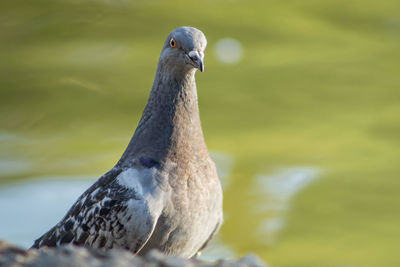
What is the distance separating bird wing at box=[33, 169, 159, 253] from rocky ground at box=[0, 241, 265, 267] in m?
1.61

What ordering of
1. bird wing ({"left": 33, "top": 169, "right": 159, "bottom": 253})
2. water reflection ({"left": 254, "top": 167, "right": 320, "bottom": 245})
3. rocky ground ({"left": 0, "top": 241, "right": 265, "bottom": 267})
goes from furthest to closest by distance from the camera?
water reflection ({"left": 254, "top": 167, "right": 320, "bottom": 245}) → bird wing ({"left": 33, "top": 169, "right": 159, "bottom": 253}) → rocky ground ({"left": 0, "top": 241, "right": 265, "bottom": 267})

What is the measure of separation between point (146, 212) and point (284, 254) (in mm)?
3538

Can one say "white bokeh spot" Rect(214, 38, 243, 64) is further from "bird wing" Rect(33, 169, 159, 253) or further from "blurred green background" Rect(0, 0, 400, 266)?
"bird wing" Rect(33, 169, 159, 253)

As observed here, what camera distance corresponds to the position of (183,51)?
14.1 ft

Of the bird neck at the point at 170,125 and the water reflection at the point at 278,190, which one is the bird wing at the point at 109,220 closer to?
the bird neck at the point at 170,125

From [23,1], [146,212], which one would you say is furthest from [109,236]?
[23,1]

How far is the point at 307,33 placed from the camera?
10.5m

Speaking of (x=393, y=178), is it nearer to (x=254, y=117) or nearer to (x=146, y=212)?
(x=254, y=117)

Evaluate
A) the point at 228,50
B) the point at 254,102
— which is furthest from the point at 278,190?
the point at 228,50

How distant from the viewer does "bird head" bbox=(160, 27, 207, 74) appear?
4.27 meters

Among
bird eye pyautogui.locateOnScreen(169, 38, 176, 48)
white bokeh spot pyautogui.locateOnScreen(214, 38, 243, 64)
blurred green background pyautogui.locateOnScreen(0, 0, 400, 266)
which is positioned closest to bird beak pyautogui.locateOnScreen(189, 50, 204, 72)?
bird eye pyautogui.locateOnScreen(169, 38, 176, 48)

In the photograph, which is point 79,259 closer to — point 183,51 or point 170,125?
point 170,125

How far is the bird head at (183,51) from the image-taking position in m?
4.27

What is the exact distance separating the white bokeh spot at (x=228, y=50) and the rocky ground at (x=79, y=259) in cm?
776
